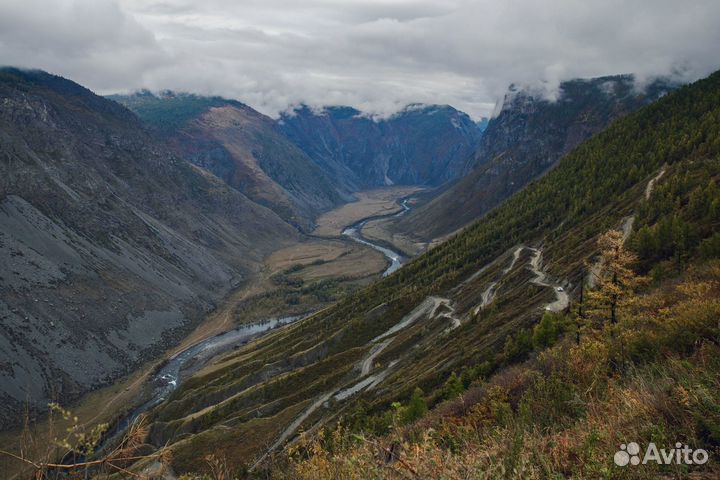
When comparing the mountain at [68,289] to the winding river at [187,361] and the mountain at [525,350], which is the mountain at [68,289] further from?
the mountain at [525,350]

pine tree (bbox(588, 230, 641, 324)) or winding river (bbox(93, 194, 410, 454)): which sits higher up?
pine tree (bbox(588, 230, 641, 324))

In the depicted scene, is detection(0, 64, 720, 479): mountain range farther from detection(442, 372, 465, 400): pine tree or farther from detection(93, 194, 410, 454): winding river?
detection(93, 194, 410, 454): winding river

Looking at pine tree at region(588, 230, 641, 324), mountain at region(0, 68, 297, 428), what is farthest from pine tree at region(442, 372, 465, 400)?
mountain at region(0, 68, 297, 428)

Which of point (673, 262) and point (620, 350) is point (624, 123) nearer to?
point (673, 262)

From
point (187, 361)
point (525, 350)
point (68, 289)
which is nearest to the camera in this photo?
point (525, 350)

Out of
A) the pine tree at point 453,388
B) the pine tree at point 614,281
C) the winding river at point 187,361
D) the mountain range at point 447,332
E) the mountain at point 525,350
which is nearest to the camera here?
the mountain at point 525,350

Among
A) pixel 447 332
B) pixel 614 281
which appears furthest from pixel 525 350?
pixel 447 332

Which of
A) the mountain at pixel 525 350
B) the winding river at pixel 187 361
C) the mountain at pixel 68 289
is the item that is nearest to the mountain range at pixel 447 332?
the mountain at pixel 525 350

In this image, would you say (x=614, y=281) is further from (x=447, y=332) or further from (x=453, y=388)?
(x=447, y=332)
